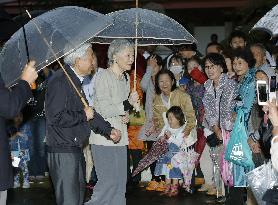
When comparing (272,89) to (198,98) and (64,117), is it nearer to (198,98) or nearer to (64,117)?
(64,117)

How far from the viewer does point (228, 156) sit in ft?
27.3

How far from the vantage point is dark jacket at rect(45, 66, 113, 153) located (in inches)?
267

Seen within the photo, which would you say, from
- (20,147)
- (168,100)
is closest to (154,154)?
(168,100)

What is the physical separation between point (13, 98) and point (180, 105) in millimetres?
5320

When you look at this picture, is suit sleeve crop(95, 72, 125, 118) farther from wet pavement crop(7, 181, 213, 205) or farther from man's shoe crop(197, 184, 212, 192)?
man's shoe crop(197, 184, 212, 192)

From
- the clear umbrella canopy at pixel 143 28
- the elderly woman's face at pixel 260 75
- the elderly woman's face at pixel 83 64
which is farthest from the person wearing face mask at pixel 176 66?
the elderly woman's face at pixel 83 64

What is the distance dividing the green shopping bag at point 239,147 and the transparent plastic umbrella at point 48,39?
7.29ft

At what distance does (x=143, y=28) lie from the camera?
8969 mm

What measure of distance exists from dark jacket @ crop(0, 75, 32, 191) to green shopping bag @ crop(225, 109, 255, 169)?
3234 millimetres

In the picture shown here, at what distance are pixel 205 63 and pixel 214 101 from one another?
2.22 feet

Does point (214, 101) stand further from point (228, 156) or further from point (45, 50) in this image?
point (45, 50)

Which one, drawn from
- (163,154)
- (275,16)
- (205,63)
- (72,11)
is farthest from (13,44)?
(163,154)

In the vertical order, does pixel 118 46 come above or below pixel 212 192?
above

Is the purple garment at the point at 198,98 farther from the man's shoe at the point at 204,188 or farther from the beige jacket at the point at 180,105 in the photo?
the man's shoe at the point at 204,188
